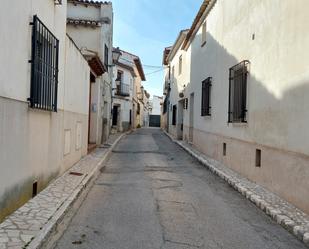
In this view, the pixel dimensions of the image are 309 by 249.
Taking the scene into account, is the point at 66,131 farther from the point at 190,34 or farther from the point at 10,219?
the point at 190,34

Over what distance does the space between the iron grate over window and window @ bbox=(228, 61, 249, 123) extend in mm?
4604

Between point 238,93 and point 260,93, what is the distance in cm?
192

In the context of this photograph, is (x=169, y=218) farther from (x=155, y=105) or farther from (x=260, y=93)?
(x=155, y=105)

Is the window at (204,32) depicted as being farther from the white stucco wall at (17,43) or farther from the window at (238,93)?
the white stucco wall at (17,43)

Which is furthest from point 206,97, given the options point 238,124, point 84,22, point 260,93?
point 260,93

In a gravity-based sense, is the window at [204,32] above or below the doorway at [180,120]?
above

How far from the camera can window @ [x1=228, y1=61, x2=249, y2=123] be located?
32.9ft

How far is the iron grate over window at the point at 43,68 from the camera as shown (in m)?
6.27

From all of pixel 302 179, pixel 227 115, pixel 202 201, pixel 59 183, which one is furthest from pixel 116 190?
pixel 227 115

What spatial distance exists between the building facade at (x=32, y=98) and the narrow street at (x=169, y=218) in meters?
0.99

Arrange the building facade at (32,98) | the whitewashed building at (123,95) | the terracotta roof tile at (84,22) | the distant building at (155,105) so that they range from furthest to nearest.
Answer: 1. the distant building at (155,105)
2. the whitewashed building at (123,95)
3. the terracotta roof tile at (84,22)
4. the building facade at (32,98)

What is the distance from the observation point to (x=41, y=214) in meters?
5.65

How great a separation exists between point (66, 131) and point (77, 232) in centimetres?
475

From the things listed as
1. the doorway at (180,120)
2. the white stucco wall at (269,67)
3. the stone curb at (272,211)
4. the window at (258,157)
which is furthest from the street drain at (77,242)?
the doorway at (180,120)
